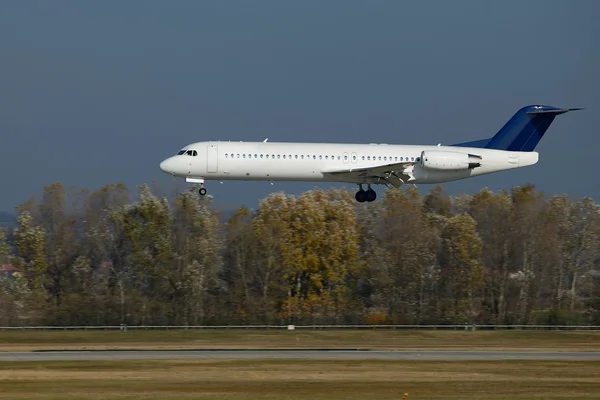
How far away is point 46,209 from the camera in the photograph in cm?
10000

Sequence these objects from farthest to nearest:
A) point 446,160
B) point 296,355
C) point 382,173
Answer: point 446,160 < point 382,173 < point 296,355

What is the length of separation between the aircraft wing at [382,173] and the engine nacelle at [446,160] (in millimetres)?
972

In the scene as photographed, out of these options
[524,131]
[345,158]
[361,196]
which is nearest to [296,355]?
[345,158]

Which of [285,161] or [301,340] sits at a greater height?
[285,161]

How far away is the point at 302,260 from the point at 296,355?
48.6 m

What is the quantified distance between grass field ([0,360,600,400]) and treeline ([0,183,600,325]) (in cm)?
4349

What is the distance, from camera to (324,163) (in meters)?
58.5

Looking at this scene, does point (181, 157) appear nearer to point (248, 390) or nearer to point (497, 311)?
point (248, 390)

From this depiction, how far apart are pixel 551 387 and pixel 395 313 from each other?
5531 cm

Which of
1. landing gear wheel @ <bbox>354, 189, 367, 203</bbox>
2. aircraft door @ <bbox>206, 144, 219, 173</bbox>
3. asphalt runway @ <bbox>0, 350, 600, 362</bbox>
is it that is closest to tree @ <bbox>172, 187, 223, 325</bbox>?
landing gear wheel @ <bbox>354, 189, 367, 203</bbox>

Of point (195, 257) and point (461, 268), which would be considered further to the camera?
point (461, 268)

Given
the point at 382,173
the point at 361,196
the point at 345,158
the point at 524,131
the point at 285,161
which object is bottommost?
the point at 361,196

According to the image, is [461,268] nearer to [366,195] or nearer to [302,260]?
[302,260]

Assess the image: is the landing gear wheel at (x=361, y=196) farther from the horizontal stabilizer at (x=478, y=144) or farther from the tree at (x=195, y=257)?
the tree at (x=195, y=257)
